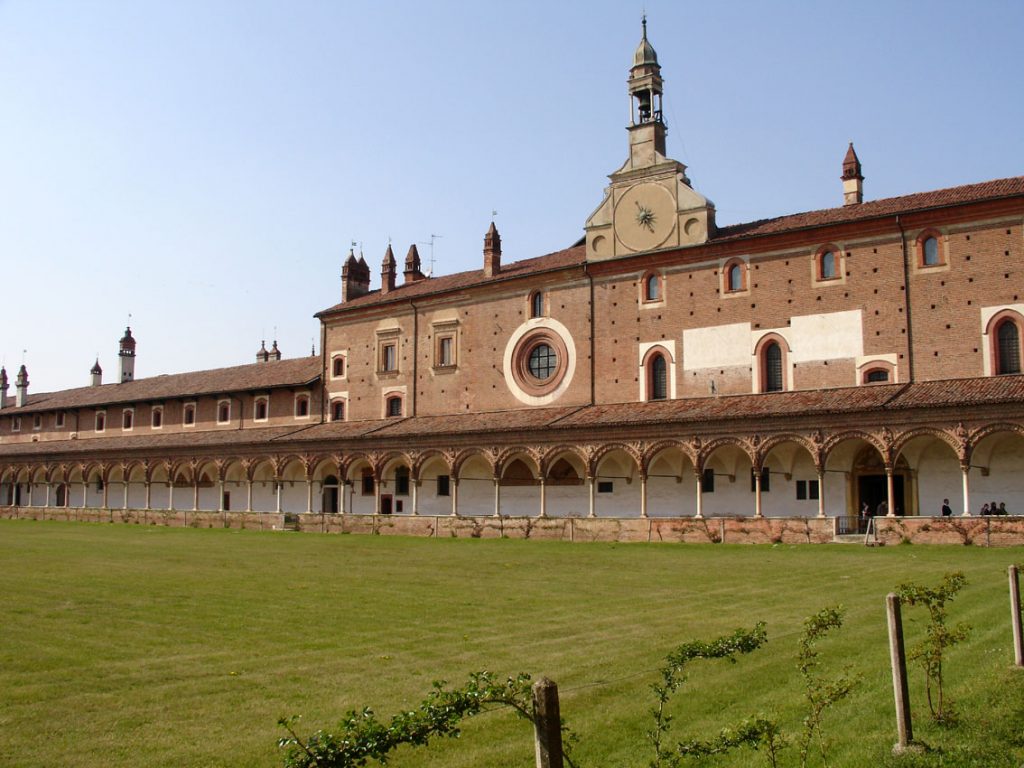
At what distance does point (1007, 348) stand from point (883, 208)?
683 centimetres

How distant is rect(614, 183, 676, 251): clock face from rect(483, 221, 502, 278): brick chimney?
7.56 meters

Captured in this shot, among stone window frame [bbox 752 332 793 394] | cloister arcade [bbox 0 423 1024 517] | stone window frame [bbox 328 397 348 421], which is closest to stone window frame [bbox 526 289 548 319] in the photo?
cloister arcade [bbox 0 423 1024 517]

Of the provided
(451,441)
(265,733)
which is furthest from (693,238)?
(265,733)

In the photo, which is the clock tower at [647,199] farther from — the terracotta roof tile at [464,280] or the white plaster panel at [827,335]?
the white plaster panel at [827,335]

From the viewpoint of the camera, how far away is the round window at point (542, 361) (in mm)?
43822

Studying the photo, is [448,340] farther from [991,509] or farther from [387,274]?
[991,509]

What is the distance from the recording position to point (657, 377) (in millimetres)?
40500

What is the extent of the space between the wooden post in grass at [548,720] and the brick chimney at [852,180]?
38435 millimetres

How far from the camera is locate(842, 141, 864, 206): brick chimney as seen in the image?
131ft

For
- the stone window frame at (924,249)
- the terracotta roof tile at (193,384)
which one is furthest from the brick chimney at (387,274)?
the stone window frame at (924,249)

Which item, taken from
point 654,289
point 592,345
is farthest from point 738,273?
point 592,345

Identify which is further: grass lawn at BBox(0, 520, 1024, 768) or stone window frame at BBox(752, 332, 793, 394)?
stone window frame at BBox(752, 332, 793, 394)

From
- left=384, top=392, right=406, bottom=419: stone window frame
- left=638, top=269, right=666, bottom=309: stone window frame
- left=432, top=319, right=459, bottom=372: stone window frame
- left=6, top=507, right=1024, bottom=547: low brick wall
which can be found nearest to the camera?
left=6, top=507, right=1024, bottom=547: low brick wall

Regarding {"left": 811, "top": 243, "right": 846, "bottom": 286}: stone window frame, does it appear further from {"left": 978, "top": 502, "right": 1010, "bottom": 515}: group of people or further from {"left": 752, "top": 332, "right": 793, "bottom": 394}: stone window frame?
{"left": 978, "top": 502, "right": 1010, "bottom": 515}: group of people
